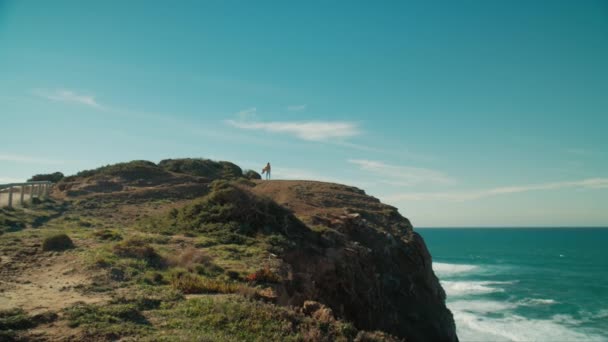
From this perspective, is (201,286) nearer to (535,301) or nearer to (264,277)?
(264,277)

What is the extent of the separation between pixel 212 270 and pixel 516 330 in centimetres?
3189

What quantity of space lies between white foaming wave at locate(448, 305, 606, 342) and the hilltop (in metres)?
13.3

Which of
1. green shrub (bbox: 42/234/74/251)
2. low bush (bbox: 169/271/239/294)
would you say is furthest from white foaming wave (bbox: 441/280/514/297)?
green shrub (bbox: 42/234/74/251)

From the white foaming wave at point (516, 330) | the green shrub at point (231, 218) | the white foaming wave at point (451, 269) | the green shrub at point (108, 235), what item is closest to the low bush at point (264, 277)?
the green shrub at point (231, 218)

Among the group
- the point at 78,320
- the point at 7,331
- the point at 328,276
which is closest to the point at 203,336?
the point at 78,320

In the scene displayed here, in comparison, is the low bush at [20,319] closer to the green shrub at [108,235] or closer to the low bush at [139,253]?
the low bush at [139,253]

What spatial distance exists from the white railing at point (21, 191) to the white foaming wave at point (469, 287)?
136ft

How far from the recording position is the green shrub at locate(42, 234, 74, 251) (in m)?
11.9

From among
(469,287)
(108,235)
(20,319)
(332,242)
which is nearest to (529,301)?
(469,287)

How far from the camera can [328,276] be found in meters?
13.8

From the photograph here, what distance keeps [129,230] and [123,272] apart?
727cm

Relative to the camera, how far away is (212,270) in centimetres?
1080

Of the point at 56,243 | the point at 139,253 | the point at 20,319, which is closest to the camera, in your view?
the point at 20,319

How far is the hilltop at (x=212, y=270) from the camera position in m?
6.96
